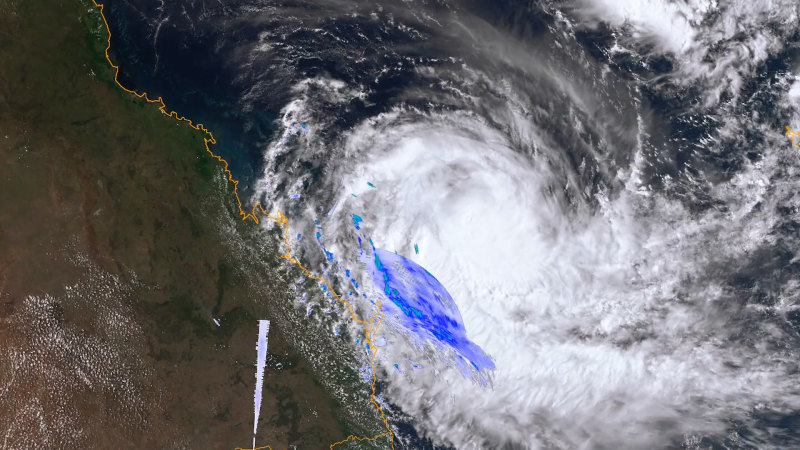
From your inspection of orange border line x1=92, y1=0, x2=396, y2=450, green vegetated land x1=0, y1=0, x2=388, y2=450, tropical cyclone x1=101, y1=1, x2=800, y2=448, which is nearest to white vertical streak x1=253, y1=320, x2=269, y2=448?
green vegetated land x1=0, y1=0, x2=388, y2=450

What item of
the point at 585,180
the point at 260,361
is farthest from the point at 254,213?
the point at 585,180

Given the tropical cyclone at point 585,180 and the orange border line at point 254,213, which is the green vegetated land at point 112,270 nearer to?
the orange border line at point 254,213

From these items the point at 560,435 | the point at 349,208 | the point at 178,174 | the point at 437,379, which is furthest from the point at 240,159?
the point at 560,435

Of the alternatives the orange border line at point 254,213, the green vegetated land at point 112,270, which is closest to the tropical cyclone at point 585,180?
the orange border line at point 254,213

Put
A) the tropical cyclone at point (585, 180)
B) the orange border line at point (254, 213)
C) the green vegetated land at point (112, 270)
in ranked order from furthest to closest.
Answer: the orange border line at point (254, 213) → the green vegetated land at point (112, 270) → the tropical cyclone at point (585, 180)

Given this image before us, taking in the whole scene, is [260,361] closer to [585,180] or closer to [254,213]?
[254,213]

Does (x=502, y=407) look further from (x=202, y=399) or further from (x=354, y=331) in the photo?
(x=202, y=399)
